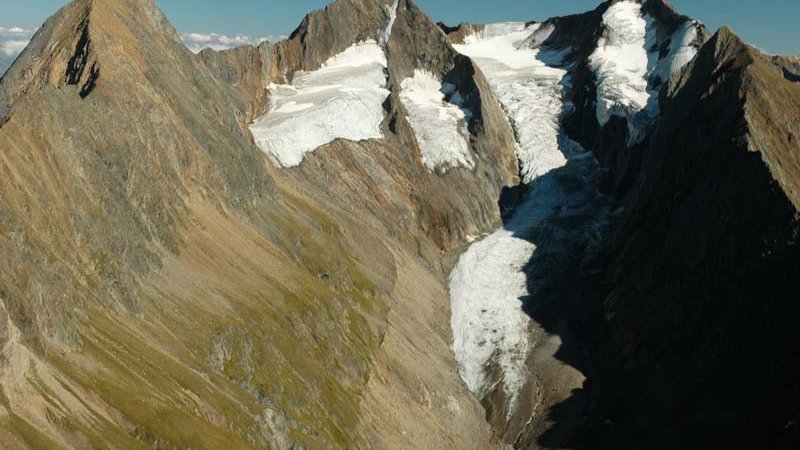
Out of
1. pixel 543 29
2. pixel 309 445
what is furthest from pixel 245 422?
pixel 543 29

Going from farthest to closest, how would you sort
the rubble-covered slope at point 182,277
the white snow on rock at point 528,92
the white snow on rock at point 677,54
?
the white snow on rock at point 677,54
the white snow on rock at point 528,92
the rubble-covered slope at point 182,277

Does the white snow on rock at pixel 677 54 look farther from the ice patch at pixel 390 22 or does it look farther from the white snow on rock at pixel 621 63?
the ice patch at pixel 390 22

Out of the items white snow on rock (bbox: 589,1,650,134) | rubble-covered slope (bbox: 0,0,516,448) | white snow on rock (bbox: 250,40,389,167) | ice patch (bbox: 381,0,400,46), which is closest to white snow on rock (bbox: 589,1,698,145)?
white snow on rock (bbox: 589,1,650,134)

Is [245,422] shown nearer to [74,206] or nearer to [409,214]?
[74,206]

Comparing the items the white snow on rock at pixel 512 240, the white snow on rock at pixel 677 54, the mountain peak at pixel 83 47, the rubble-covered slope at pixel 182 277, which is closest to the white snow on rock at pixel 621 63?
the white snow on rock at pixel 677 54

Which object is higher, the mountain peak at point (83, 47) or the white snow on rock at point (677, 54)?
the white snow on rock at point (677, 54)

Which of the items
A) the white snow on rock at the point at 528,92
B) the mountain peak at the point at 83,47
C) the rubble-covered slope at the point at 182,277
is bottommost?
the rubble-covered slope at the point at 182,277

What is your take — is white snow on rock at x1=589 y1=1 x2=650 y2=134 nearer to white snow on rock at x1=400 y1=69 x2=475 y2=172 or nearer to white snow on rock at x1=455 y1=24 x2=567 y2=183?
white snow on rock at x1=455 y1=24 x2=567 y2=183

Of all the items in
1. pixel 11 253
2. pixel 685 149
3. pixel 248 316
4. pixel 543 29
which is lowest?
pixel 248 316
